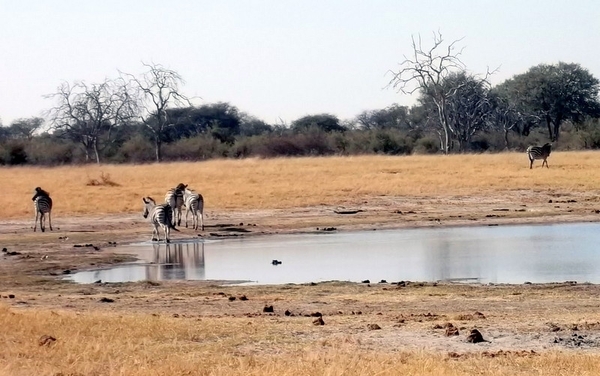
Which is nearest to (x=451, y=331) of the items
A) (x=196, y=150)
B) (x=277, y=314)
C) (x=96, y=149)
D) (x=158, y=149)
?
(x=277, y=314)

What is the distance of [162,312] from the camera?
13.9 metres

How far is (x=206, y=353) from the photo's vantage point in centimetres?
1034

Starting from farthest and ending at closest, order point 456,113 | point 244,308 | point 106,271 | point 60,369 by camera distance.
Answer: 1. point 456,113
2. point 106,271
3. point 244,308
4. point 60,369

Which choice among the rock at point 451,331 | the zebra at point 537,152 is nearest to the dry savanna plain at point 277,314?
the rock at point 451,331

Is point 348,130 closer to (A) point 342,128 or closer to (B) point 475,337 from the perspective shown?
(A) point 342,128

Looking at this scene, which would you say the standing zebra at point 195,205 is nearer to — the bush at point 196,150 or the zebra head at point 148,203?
the zebra head at point 148,203

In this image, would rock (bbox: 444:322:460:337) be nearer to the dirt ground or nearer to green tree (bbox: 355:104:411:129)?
the dirt ground

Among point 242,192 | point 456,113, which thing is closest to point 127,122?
point 456,113

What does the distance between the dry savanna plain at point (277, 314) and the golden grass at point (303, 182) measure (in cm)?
136

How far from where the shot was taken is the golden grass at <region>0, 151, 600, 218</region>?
35156mm

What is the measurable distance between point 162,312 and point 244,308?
1.12 metres

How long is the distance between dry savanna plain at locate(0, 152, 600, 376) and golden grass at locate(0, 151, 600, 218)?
4.46ft

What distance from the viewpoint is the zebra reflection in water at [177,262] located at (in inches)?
761

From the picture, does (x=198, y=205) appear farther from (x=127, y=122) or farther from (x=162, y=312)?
(x=127, y=122)
